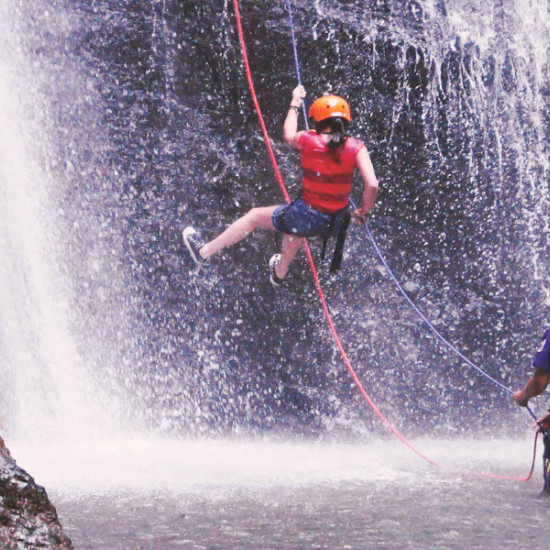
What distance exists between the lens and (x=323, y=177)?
6.18 meters

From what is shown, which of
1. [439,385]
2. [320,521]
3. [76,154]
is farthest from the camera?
[439,385]

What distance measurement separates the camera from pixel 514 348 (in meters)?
11.4

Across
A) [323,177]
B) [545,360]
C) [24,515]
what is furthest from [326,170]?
[24,515]

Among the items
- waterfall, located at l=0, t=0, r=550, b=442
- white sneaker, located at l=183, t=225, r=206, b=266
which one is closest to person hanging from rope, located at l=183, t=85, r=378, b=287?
white sneaker, located at l=183, t=225, r=206, b=266

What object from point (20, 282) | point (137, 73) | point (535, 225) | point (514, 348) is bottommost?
point (514, 348)

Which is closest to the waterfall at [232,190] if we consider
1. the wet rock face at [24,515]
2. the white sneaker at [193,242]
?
the white sneaker at [193,242]

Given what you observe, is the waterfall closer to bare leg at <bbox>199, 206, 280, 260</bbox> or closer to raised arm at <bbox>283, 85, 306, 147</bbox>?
bare leg at <bbox>199, 206, 280, 260</bbox>

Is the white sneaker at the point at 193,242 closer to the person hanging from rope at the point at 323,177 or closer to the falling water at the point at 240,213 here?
the person hanging from rope at the point at 323,177

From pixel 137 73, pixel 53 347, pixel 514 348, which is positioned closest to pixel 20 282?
pixel 53 347

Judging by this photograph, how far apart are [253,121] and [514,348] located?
435 cm

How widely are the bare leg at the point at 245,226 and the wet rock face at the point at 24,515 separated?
10.6 ft

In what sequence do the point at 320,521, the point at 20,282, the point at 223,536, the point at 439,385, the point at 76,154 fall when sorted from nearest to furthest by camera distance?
the point at 223,536, the point at 320,521, the point at 20,282, the point at 76,154, the point at 439,385

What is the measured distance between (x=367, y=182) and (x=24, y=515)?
3.30m

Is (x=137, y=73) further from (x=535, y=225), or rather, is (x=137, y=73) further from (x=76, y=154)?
(x=535, y=225)
